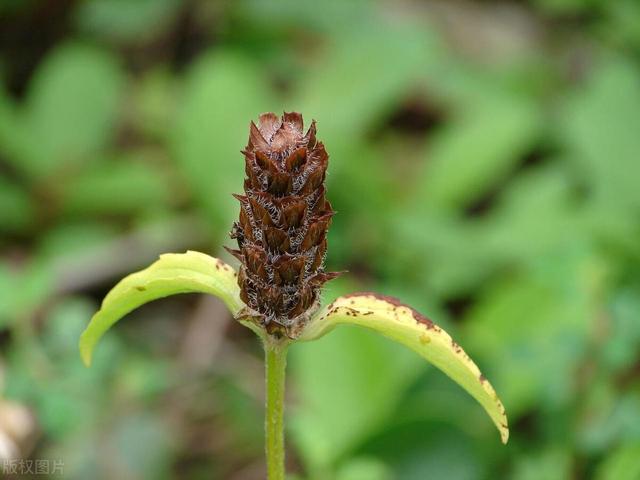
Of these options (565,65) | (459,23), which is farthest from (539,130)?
(459,23)

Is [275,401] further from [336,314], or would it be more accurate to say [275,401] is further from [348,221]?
[348,221]

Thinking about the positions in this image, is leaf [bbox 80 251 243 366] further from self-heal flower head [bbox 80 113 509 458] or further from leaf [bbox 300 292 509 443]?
leaf [bbox 300 292 509 443]

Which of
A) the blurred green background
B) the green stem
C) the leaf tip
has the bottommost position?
the green stem

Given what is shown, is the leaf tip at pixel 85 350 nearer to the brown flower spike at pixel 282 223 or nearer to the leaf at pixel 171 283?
the leaf at pixel 171 283

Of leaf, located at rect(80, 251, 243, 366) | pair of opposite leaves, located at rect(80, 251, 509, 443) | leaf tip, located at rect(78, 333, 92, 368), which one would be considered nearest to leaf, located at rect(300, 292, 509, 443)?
pair of opposite leaves, located at rect(80, 251, 509, 443)

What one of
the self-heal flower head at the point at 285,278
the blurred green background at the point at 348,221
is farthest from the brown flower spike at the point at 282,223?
the blurred green background at the point at 348,221
